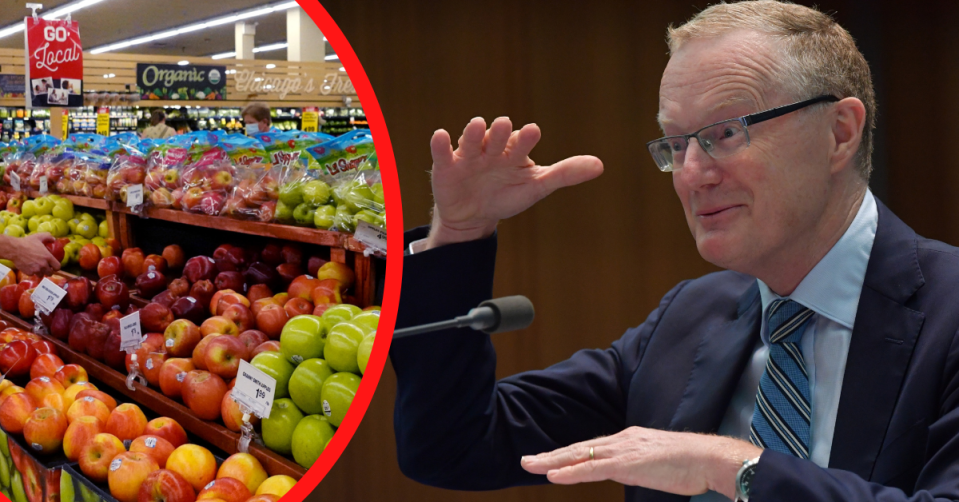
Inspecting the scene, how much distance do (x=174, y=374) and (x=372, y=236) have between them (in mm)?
599

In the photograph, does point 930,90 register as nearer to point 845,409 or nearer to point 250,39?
point 845,409

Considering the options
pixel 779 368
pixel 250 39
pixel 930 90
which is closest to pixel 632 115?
pixel 930 90

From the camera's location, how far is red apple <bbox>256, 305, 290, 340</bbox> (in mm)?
1706

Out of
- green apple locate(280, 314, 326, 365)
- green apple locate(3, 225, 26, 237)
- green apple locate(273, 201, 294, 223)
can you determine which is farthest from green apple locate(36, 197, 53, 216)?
green apple locate(280, 314, 326, 365)

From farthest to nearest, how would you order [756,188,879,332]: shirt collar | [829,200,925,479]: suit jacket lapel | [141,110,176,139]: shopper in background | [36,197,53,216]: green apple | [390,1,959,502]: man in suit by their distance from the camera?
[141,110,176,139]: shopper in background
[36,197,53,216]: green apple
[756,188,879,332]: shirt collar
[829,200,925,479]: suit jacket lapel
[390,1,959,502]: man in suit

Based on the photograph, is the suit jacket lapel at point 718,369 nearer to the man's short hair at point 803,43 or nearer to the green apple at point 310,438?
the man's short hair at point 803,43

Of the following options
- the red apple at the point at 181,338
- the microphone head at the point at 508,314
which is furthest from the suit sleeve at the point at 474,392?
the red apple at the point at 181,338

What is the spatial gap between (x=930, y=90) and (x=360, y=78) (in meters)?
2.21

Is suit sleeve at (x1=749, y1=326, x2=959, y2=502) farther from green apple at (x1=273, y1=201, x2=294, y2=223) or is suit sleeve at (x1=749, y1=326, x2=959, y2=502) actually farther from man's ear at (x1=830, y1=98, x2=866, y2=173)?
green apple at (x1=273, y1=201, x2=294, y2=223)

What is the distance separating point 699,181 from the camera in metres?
1.22

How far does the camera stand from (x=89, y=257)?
7.59 feet

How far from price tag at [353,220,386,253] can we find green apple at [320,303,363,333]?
0.51 ft

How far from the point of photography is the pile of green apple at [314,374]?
1.40 meters

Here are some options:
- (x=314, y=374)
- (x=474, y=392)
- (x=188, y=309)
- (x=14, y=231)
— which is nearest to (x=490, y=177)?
(x=474, y=392)
